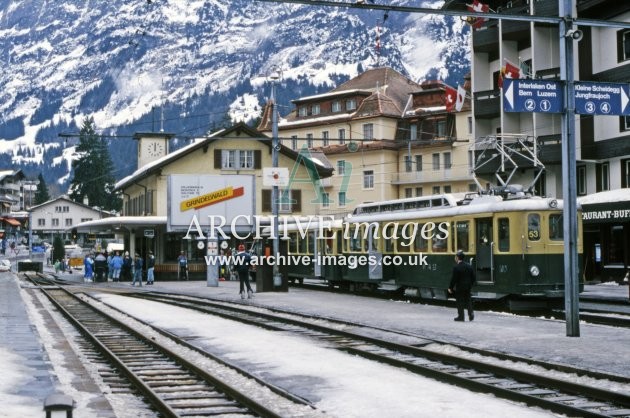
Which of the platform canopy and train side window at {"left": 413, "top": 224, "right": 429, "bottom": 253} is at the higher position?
the platform canopy

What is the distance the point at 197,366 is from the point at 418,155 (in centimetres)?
6831

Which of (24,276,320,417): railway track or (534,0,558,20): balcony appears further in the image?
(534,0,558,20): balcony

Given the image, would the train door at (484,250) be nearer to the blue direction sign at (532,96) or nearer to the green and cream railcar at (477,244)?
the green and cream railcar at (477,244)

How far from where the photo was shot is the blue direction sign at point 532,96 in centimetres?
1638

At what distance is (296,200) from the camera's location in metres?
59.8

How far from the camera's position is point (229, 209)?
45344mm

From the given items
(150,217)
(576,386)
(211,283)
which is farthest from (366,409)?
(150,217)

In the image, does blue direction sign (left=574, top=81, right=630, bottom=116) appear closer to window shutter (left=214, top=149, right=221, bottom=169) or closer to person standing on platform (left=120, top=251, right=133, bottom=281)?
person standing on platform (left=120, top=251, right=133, bottom=281)

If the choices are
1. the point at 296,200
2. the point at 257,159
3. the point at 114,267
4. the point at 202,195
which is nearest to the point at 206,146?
the point at 257,159

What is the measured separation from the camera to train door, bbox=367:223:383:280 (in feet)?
99.9

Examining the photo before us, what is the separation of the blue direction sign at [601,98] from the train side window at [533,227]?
6.54 metres

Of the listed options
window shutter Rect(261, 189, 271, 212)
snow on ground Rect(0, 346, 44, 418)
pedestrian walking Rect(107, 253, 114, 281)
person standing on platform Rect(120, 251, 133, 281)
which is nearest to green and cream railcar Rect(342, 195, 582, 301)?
snow on ground Rect(0, 346, 44, 418)

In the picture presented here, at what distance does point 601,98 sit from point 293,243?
24.8 m

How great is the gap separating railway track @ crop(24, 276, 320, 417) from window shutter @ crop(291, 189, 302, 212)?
40502 mm
